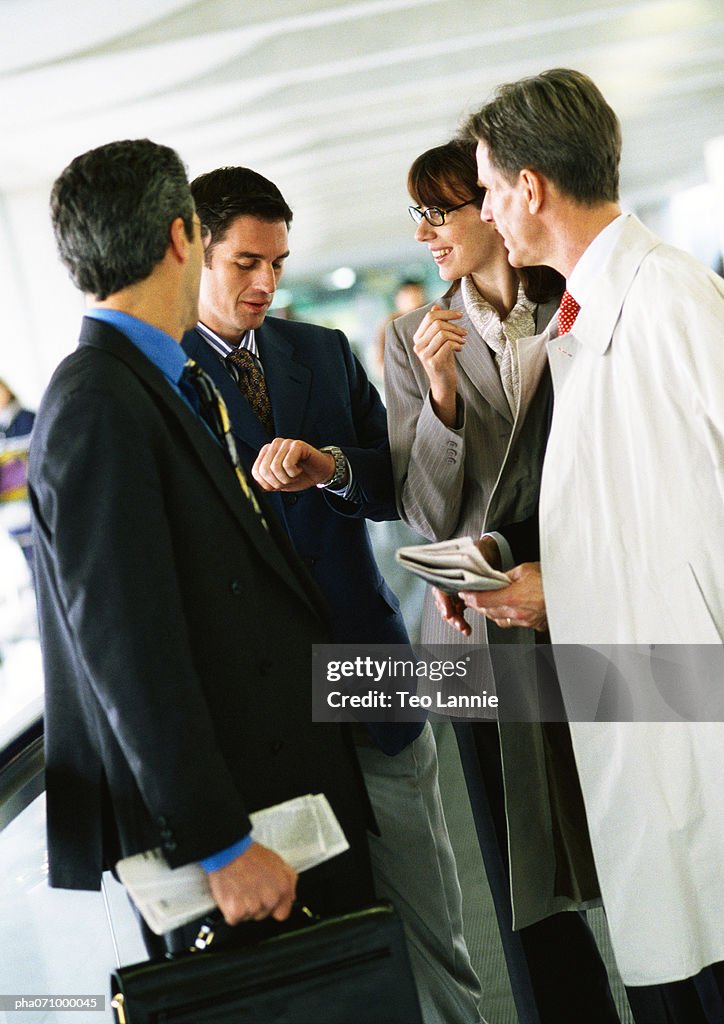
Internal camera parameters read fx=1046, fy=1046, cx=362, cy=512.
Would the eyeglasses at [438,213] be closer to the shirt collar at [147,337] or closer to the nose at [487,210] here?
the nose at [487,210]

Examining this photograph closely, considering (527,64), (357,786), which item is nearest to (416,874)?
(357,786)

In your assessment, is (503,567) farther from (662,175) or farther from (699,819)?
(662,175)

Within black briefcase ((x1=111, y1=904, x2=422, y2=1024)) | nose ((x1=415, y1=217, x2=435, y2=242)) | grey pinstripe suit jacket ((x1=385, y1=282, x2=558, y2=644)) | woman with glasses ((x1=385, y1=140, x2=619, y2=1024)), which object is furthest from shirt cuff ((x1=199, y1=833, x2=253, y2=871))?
nose ((x1=415, y1=217, x2=435, y2=242))

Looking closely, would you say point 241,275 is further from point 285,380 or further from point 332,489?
point 332,489

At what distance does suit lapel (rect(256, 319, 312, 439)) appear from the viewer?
7.79ft

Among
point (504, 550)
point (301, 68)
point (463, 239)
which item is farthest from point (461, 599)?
point (301, 68)

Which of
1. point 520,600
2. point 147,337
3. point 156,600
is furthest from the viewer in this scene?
point 520,600

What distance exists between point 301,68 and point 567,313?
9.44 m

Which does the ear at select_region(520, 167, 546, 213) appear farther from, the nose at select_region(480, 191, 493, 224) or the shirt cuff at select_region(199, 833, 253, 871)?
the shirt cuff at select_region(199, 833, 253, 871)

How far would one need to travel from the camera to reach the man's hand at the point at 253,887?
147 cm

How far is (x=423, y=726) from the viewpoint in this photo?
244 centimetres

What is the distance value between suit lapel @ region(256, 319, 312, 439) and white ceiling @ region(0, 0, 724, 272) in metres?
5.53

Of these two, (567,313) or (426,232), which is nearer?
(567,313)

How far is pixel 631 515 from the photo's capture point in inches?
69.5
